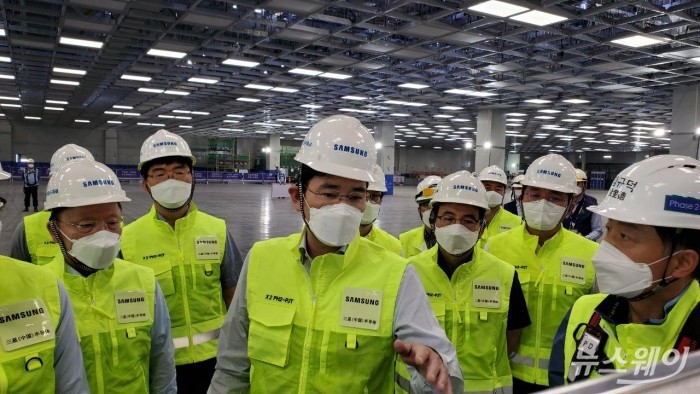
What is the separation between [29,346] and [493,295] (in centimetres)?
218

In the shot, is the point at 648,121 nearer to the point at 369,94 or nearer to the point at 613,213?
the point at 369,94

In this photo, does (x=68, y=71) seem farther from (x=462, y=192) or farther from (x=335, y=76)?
(x=462, y=192)

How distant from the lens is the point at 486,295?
2.71 metres

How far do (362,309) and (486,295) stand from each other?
126cm

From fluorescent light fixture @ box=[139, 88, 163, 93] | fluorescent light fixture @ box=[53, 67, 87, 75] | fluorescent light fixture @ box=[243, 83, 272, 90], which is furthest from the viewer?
fluorescent light fixture @ box=[139, 88, 163, 93]

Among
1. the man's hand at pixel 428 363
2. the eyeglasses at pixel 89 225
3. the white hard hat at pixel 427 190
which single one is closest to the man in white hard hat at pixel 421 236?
the white hard hat at pixel 427 190

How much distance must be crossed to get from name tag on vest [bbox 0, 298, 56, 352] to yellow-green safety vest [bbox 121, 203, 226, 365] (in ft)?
4.09

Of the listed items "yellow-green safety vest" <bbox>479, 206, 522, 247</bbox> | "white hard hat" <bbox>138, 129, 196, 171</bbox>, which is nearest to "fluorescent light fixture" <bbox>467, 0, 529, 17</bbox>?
"yellow-green safety vest" <bbox>479, 206, 522, 247</bbox>

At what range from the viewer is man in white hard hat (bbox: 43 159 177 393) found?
7.11 ft

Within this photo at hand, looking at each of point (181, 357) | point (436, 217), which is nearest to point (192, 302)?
point (181, 357)

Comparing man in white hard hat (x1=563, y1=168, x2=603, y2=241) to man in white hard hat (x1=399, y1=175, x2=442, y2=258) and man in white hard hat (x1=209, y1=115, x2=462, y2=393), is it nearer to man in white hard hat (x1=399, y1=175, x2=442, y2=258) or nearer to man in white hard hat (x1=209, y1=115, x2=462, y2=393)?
man in white hard hat (x1=399, y1=175, x2=442, y2=258)

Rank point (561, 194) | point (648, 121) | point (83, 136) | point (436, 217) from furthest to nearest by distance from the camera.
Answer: point (83, 136)
point (648, 121)
point (561, 194)
point (436, 217)

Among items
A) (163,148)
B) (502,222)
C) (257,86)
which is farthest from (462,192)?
(257,86)

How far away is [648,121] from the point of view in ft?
89.6
